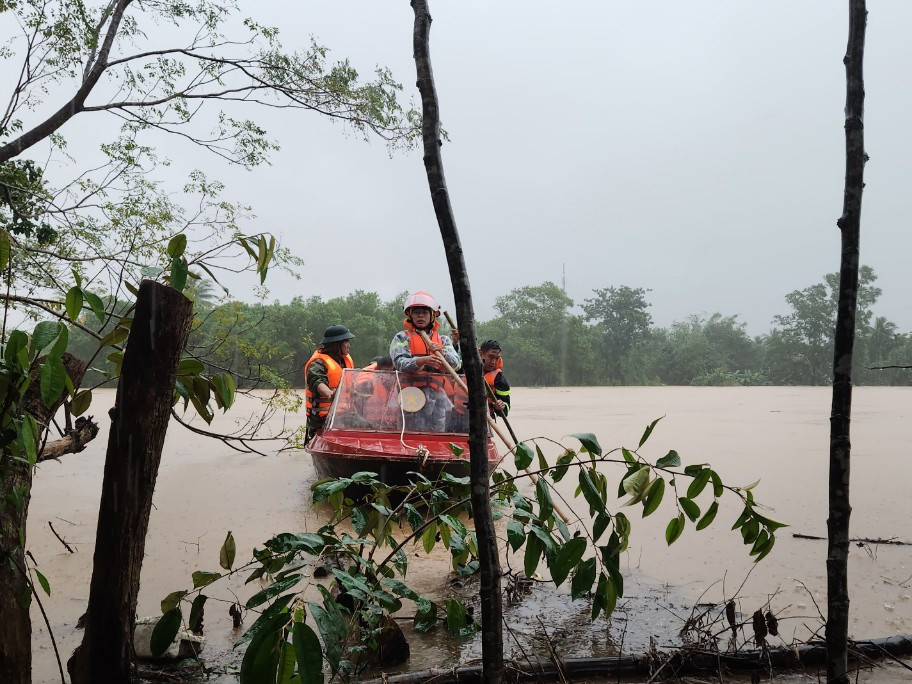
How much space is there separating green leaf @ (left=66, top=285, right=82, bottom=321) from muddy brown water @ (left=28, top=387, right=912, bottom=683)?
1326 mm

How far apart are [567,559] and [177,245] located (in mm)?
1366

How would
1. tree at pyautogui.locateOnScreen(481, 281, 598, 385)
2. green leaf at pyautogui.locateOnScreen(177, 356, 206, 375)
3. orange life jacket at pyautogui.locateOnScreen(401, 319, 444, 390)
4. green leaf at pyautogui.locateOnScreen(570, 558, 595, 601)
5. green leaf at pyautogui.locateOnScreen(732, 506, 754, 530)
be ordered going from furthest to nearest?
tree at pyautogui.locateOnScreen(481, 281, 598, 385) → orange life jacket at pyautogui.locateOnScreen(401, 319, 444, 390) → green leaf at pyautogui.locateOnScreen(177, 356, 206, 375) → green leaf at pyautogui.locateOnScreen(732, 506, 754, 530) → green leaf at pyautogui.locateOnScreen(570, 558, 595, 601)

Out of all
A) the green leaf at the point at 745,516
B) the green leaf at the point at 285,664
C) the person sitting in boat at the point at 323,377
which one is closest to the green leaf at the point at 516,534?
the green leaf at the point at 745,516

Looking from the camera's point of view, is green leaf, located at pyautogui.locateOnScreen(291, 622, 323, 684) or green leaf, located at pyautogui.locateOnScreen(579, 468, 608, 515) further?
green leaf, located at pyautogui.locateOnScreen(579, 468, 608, 515)

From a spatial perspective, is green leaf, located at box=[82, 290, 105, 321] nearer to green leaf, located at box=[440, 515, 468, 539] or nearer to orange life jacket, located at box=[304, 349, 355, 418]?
green leaf, located at box=[440, 515, 468, 539]

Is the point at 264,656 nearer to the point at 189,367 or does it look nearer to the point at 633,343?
→ the point at 189,367

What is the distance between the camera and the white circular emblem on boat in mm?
6055

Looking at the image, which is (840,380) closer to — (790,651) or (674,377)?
(790,651)

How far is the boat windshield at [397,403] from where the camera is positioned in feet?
19.6

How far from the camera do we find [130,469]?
211 cm

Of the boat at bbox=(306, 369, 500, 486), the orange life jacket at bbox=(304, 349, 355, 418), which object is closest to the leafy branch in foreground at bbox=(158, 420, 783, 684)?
the boat at bbox=(306, 369, 500, 486)

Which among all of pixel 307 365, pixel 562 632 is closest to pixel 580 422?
pixel 307 365

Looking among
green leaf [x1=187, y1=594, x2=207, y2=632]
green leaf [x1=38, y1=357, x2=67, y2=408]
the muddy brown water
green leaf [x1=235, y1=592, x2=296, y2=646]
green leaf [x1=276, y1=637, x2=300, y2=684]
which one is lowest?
the muddy brown water

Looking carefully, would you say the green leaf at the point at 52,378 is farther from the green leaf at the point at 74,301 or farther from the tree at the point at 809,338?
the tree at the point at 809,338
